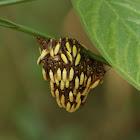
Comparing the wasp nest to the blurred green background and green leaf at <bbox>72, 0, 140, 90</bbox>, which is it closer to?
green leaf at <bbox>72, 0, 140, 90</bbox>

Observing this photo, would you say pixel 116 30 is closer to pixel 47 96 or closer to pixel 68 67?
pixel 68 67

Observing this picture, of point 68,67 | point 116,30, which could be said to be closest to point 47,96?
point 68,67

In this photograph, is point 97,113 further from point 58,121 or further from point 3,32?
point 3,32

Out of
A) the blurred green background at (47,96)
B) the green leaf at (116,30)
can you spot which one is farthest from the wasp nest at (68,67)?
the blurred green background at (47,96)

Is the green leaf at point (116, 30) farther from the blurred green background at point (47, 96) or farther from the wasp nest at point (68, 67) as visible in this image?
the blurred green background at point (47, 96)

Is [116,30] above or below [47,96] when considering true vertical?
above

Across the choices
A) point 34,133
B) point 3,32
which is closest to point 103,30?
point 34,133
